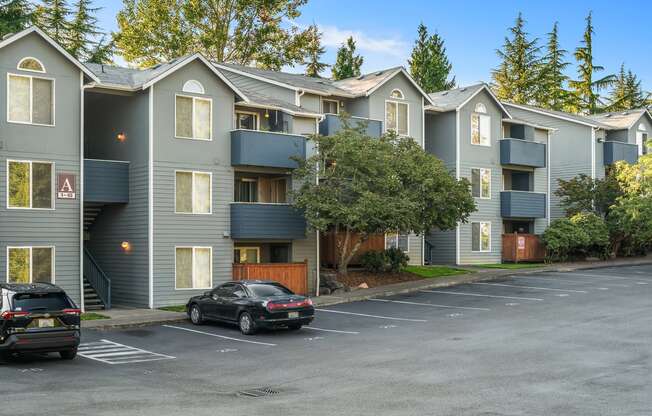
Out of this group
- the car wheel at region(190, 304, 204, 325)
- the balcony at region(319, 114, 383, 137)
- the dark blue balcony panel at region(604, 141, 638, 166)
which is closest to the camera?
the car wheel at region(190, 304, 204, 325)

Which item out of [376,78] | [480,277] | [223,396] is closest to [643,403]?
[223,396]

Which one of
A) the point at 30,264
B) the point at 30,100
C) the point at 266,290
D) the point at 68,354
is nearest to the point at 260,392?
the point at 68,354

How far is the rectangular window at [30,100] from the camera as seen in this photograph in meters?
27.8

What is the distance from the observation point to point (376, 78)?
134 ft

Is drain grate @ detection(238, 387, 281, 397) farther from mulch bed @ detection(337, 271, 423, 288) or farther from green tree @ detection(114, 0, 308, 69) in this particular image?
green tree @ detection(114, 0, 308, 69)

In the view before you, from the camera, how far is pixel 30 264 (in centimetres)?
2786

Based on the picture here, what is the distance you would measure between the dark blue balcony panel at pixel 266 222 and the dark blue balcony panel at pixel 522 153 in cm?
1614

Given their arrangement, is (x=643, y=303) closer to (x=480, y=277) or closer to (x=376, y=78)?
(x=480, y=277)

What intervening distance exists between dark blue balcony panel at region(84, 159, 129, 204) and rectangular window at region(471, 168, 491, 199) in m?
20.8

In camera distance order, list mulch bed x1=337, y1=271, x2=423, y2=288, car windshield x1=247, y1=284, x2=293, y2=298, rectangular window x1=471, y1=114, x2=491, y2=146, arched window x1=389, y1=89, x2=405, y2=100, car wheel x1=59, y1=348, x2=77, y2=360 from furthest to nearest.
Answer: rectangular window x1=471, y1=114, x2=491, y2=146
arched window x1=389, y1=89, x2=405, y2=100
mulch bed x1=337, y1=271, x2=423, y2=288
car windshield x1=247, y1=284, x2=293, y2=298
car wheel x1=59, y1=348, x2=77, y2=360

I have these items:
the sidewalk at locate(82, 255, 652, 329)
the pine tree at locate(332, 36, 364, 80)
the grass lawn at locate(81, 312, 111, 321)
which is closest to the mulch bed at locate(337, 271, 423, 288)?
the sidewalk at locate(82, 255, 652, 329)

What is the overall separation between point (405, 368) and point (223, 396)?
14.7 ft

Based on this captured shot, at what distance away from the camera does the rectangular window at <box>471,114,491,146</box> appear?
146ft

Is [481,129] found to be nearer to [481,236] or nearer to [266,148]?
[481,236]
